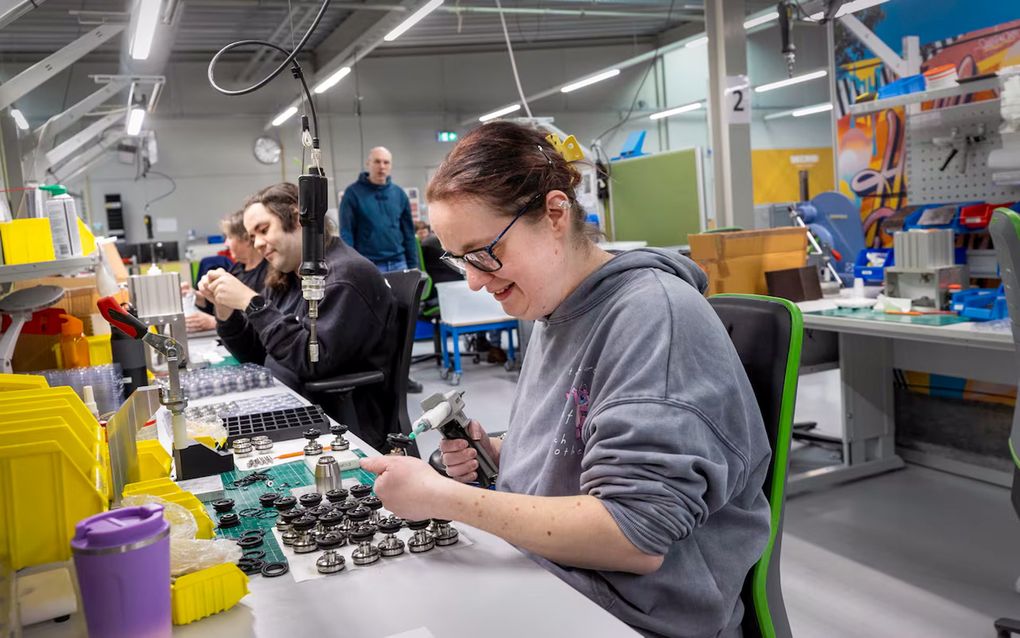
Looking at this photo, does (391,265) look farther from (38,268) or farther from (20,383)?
(20,383)

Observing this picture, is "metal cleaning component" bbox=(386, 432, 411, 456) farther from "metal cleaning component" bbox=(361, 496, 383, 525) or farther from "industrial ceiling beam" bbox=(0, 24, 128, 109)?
"industrial ceiling beam" bbox=(0, 24, 128, 109)

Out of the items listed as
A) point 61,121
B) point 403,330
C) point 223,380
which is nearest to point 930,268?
point 403,330

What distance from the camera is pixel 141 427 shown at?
4.82ft

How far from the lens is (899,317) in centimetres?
280

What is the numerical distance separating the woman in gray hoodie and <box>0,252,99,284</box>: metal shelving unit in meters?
1.13

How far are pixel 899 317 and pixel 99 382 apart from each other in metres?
2.62

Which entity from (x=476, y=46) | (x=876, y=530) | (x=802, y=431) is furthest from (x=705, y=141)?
(x=876, y=530)

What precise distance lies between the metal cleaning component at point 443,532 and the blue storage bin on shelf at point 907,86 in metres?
3.06

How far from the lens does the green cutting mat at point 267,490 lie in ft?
3.91

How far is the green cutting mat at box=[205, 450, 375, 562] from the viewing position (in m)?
1.19

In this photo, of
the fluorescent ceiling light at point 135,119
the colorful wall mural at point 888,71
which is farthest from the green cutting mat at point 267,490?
the fluorescent ceiling light at point 135,119

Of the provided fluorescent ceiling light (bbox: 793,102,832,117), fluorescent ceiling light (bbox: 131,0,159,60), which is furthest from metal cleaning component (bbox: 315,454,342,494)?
fluorescent ceiling light (bbox: 793,102,832,117)

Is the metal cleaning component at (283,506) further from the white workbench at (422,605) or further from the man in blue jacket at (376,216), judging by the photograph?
the man in blue jacket at (376,216)

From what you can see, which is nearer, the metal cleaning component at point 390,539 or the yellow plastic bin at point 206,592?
the yellow plastic bin at point 206,592
